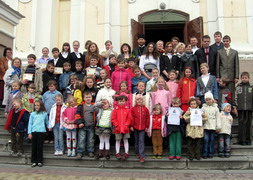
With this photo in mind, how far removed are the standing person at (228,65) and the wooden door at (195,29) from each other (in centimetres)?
396

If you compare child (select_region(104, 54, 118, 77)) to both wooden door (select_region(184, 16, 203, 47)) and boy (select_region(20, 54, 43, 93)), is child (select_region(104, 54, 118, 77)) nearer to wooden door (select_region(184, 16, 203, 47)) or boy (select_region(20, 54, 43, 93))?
boy (select_region(20, 54, 43, 93))

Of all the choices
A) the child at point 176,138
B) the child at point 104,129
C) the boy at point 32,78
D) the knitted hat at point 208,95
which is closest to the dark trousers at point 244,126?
the knitted hat at point 208,95

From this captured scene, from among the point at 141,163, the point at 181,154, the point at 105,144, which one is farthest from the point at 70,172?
the point at 181,154

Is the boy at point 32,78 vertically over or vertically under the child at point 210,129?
over

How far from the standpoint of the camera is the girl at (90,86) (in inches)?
272

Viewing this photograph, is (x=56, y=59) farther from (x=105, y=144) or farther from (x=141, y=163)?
(x=141, y=163)

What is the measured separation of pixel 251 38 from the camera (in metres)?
11.3

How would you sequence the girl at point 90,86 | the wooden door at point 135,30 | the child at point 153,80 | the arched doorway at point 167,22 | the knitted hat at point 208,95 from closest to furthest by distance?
the knitted hat at point 208,95 < the girl at point 90,86 < the child at point 153,80 < the arched doorway at point 167,22 < the wooden door at point 135,30

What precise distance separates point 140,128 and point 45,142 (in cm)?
250

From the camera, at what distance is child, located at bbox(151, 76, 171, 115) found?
6.57 meters

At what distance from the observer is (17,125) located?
6.55m

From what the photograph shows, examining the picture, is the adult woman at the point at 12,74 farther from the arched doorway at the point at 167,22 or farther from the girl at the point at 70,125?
the arched doorway at the point at 167,22

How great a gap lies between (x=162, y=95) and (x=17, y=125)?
3.41m

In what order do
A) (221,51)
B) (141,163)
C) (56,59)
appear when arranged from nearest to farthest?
(141,163), (221,51), (56,59)
